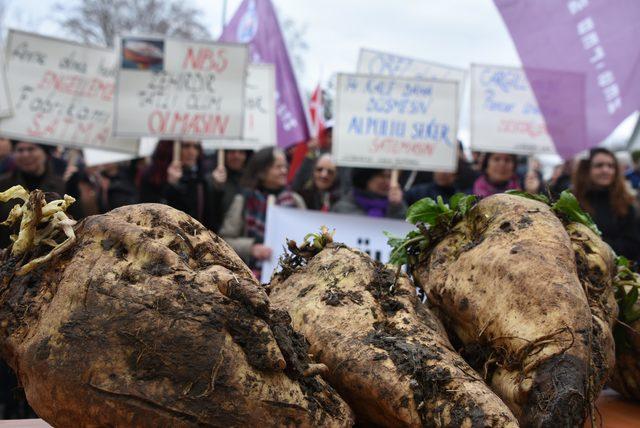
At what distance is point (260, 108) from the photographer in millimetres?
7879

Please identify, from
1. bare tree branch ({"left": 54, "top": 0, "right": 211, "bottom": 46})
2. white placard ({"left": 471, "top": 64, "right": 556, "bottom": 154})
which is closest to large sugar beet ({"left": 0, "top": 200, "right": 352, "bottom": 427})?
white placard ({"left": 471, "top": 64, "right": 556, "bottom": 154})

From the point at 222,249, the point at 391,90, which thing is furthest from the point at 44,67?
the point at 222,249

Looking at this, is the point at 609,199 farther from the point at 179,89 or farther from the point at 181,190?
the point at 179,89

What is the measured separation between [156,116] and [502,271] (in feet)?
16.6

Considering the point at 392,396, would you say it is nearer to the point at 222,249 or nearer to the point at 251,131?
the point at 222,249

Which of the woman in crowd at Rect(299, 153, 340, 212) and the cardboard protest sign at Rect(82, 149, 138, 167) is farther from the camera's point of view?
the cardboard protest sign at Rect(82, 149, 138, 167)

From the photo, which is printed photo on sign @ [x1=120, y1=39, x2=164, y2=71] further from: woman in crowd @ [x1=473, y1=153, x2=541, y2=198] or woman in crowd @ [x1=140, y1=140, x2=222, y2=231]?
woman in crowd @ [x1=473, y1=153, x2=541, y2=198]

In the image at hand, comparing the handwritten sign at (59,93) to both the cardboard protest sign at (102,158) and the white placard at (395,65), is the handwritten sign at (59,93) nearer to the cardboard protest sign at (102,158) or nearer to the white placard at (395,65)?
the cardboard protest sign at (102,158)

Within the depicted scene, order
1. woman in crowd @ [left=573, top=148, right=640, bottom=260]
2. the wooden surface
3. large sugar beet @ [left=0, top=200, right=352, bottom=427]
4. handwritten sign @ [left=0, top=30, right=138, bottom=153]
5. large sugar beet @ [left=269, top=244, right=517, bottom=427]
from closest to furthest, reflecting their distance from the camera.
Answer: large sugar beet @ [left=0, top=200, right=352, bottom=427] < large sugar beet @ [left=269, top=244, right=517, bottom=427] < the wooden surface < woman in crowd @ [left=573, top=148, right=640, bottom=260] < handwritten sign @ [left=0, top=30, right=138, bottom=153]

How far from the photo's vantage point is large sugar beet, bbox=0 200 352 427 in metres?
1.59

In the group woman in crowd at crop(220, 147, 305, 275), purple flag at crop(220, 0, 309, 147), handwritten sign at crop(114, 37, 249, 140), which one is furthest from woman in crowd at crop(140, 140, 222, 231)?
purple flag at crop(220, 0, 309, 147)

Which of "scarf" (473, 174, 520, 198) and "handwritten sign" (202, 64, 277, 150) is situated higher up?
"handwritten sign" (202, 64, 277, 150)

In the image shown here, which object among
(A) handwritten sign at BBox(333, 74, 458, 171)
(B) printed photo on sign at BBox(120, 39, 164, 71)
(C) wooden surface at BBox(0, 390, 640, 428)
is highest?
(B) printed photo on sign at BBox(120, 39, 164, 71)

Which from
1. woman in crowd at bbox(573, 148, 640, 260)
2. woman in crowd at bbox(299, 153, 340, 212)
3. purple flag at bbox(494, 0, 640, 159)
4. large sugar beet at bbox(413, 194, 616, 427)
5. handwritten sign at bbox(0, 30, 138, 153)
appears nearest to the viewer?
large sugar beet at bbox(413, 194, 616, 427)
